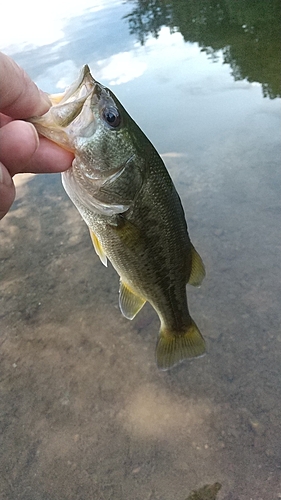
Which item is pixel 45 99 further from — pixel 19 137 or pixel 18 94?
pixel 19 137

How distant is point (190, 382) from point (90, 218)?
5.99 ft

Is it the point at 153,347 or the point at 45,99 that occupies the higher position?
the point at 45,99

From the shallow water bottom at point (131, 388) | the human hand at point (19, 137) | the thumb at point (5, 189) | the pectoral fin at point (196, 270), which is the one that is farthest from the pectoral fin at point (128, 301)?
the shallow water bottom at point (131, 388)

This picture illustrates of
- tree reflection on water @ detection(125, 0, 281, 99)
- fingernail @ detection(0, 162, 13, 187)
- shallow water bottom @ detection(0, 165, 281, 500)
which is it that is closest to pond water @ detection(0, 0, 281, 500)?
shallow water bottom @ detection(0, 165, 281, 500)

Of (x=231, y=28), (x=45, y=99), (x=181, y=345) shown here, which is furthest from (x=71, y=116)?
(x=231, y=28)

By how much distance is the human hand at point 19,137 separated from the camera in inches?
45.7

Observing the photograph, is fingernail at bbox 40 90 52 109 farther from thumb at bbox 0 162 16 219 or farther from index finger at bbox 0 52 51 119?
thumb at bbox 0 162 16 219

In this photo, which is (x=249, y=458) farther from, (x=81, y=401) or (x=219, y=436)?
(x=81, y=401)

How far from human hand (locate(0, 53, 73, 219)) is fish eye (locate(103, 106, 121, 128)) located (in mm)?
197

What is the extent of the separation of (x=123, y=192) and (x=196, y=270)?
2.01 ft

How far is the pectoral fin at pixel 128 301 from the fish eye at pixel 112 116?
2.66 feet

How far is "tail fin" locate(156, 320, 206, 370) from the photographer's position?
225 centimetres

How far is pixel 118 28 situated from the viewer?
1139 cm

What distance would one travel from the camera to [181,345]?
2254 mm
